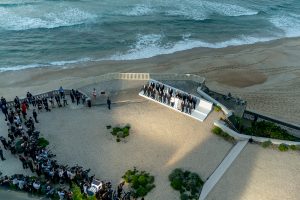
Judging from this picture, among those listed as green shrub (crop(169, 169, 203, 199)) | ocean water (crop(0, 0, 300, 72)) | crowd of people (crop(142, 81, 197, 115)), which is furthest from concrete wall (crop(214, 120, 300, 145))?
ocean water (crop(0, 0, 300, 72))

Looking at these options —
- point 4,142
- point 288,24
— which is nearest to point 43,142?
point 4,142

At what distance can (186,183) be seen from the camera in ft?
83.5

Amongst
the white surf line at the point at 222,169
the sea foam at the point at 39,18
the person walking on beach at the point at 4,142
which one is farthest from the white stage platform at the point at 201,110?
the sea foam at the point at 39,18

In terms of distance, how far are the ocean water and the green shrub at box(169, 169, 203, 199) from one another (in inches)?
1147

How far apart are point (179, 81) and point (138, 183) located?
14817 mm

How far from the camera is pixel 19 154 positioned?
27.4m

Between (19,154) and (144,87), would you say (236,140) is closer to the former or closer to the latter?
(144,87)

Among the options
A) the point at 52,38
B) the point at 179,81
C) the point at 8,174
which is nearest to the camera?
the point at 8,174

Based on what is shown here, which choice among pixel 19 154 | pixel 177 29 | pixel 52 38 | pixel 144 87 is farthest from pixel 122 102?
pixel 177 29

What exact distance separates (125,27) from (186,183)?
41435mm

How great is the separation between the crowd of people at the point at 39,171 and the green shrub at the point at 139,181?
825mm

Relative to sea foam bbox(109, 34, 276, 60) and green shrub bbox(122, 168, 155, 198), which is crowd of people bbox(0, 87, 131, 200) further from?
sea foam bbox(109, 34, 276, 60)

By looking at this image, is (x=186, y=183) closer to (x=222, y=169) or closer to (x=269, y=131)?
(x=222, y=169)

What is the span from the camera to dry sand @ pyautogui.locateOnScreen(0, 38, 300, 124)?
4259 cm
